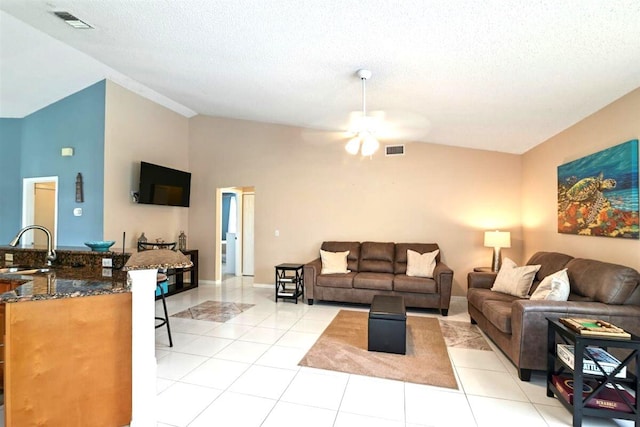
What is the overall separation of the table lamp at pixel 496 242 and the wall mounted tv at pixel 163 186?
5.41 m

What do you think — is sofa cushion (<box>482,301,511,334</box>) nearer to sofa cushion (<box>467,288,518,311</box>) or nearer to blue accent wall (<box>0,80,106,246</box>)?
sofa cushion (<box>467,288,518,311</box>)

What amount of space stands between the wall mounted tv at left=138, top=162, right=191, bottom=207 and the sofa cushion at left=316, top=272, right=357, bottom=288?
3130 millimetres

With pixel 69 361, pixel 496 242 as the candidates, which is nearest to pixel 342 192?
pixel 496 242

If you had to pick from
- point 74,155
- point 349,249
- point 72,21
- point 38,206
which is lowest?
point 349,249

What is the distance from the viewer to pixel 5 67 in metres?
4.26

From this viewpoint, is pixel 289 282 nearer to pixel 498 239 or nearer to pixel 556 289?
pixel 498 239

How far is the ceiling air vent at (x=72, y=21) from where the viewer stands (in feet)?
9.66

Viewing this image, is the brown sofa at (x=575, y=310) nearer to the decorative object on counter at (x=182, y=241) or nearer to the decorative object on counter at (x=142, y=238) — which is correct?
the decorative object on counter at (x=142, y=238)

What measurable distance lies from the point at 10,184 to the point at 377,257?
251 inches

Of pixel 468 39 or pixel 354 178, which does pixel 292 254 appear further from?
pixel 468 39

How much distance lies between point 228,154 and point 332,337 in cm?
428

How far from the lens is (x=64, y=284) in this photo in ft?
6.79

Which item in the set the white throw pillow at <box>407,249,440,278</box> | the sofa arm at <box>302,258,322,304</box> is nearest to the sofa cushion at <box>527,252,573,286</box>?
the white throw pillow at <box>407,249,440,278</box>

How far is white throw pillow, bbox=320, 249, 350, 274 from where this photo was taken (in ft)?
16.5
